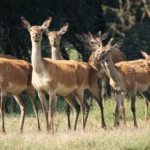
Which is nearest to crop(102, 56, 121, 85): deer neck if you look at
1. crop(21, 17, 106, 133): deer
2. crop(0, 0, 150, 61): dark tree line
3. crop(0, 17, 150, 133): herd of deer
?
crop(0, 17, 150, 133): herd of deer

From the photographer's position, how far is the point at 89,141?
1270cm

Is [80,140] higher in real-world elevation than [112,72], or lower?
lower

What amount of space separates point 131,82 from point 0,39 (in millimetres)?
6669

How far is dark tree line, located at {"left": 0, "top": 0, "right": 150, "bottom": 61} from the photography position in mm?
22547

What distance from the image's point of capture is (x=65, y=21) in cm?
2417

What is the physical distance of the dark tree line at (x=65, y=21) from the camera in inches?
888

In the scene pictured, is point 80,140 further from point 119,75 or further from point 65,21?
point 65,21

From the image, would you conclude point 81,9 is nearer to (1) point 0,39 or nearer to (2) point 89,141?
(1) point 0,39

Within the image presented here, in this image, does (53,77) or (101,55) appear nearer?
(53,77)

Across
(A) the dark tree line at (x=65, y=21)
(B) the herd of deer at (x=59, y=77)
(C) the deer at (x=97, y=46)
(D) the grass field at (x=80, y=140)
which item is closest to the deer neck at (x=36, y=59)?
(B) the herd of deer at (x=59, y=77)

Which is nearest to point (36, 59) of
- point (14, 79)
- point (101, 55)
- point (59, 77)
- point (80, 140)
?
point (59, 77)

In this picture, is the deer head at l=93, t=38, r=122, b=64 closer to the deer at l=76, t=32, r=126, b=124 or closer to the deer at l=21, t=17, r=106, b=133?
the deer at l=21, t=17, r=106, b=133

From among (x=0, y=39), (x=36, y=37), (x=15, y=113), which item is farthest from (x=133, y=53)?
(x=36, y=37)

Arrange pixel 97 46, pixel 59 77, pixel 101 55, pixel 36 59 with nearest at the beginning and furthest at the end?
pixel 36 59 < pixel 59 77 < pixel 101 55 < pixel 97 46
